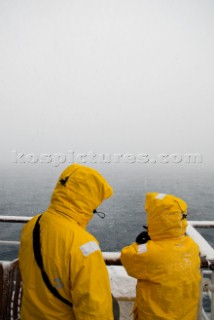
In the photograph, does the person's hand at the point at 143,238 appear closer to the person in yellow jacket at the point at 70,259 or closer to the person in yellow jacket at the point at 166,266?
the person in yellow jacket at the point at 166,266

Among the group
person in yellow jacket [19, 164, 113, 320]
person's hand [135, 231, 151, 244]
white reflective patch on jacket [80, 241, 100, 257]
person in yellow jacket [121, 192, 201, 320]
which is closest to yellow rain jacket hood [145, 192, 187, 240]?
person in yellow jacket [121, 192, 201, 320]

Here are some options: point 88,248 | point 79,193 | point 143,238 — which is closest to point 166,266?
point 143,238

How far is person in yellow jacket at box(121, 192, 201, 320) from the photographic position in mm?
1829

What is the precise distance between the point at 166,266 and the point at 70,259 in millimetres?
751

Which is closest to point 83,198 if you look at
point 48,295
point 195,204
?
point 48,295

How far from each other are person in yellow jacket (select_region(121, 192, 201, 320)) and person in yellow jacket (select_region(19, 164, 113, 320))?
0.44m

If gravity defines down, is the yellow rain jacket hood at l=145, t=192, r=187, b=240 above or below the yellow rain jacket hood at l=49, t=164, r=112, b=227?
below

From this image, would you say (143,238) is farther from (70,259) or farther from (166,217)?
(70,259)

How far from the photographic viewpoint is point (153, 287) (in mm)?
1858

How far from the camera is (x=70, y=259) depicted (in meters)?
1.42

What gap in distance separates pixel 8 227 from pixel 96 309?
21.4 m

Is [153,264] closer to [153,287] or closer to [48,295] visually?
[153,287]

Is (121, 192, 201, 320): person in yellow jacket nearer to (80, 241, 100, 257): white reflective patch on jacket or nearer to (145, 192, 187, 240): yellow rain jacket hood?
(145, 192, 187, 240): yellow rain jacket hood

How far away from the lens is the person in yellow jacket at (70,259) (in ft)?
4.65
